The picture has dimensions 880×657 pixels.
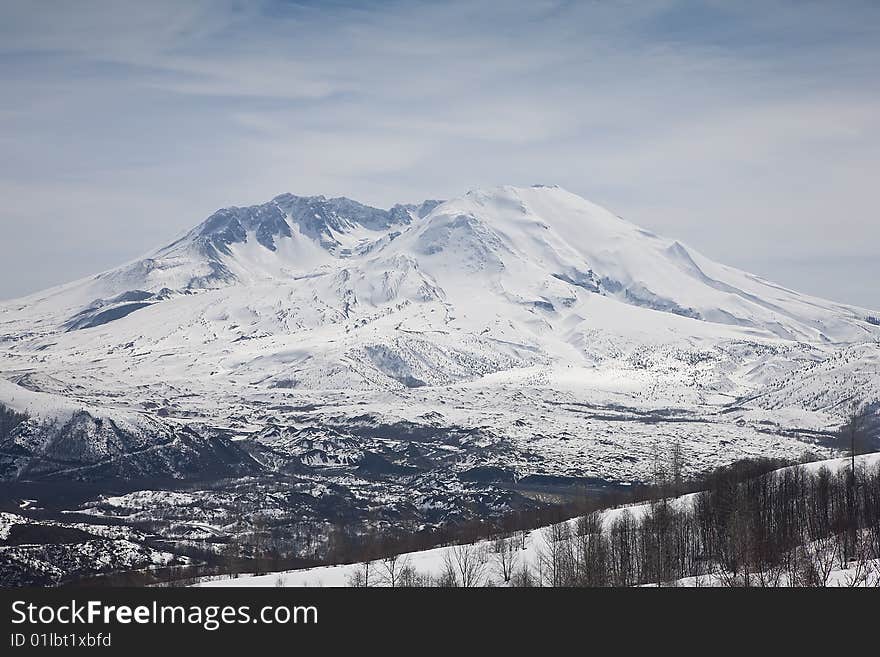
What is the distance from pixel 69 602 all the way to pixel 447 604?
8.94 metres

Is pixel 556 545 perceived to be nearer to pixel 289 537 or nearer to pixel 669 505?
pixel 669 505

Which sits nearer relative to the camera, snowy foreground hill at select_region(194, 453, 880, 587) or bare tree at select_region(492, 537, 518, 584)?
snowy foreground hill at select_region(194, 453, 880, 587)

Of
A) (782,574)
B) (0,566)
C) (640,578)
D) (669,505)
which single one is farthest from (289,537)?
(782,574)

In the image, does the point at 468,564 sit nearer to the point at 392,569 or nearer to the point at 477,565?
the point at 477,565

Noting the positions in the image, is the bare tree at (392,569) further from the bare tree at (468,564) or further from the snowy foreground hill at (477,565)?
the bare tree at (468,564)

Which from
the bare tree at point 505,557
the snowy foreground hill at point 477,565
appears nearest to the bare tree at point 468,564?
the snowy foreground hill at point 477,565

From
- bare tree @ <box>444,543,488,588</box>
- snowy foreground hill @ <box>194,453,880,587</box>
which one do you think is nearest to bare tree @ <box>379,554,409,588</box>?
snowy foreground hill @ <box>194,453,880,587</box>

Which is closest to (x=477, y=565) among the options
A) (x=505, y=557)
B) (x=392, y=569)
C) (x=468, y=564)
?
(x=468, y=564)

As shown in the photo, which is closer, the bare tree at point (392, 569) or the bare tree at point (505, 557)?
the bare tree at point (392, 569)

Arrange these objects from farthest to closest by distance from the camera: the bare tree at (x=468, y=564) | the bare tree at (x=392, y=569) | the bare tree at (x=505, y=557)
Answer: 1. the bare tree at (x=505, y=557)
2. the bare tree at (x=392, y=569)
3. the bare tree at (x=468, y=564)

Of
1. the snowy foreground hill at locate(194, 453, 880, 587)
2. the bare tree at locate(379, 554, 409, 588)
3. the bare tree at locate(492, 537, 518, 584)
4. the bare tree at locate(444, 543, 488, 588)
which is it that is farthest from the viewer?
the bare tree at locate(492, 537, 518, 584)

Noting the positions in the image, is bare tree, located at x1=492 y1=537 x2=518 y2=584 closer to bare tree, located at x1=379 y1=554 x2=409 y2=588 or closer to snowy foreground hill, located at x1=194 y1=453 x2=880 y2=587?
snowy foreground hill, located at x1=194 y1=453 x2=880 y2=587

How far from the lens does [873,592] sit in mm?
25438

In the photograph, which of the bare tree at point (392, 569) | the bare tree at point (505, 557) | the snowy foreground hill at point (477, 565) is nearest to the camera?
the snowy foreground hill at point (477, 565)
